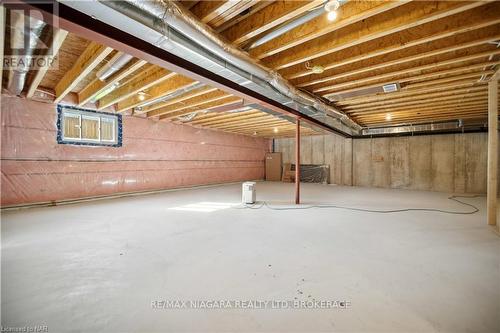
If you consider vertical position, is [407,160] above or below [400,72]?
below

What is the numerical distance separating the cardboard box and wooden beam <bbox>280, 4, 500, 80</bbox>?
7505mm

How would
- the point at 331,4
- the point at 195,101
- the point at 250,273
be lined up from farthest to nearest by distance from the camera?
the point at 195,101, the point at 250,273, the point at 331,4

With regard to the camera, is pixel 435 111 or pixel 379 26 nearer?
pixel 379 26

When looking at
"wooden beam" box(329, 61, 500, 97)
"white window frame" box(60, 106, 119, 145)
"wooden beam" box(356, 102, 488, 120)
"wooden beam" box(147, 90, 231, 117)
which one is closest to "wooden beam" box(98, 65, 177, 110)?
"wooden beam" box(147, 90, 231, 117)

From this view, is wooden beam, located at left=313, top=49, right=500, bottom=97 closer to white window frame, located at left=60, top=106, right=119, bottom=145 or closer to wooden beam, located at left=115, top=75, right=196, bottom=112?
wooden beam, located at left=115, top=75, right=196, bottom=112

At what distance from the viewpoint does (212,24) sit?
2.04m

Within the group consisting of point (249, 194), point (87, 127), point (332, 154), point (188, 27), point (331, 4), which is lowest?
point (249, 194)

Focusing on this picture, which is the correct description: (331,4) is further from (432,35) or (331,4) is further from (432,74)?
(432,74)

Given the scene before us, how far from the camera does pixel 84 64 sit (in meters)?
2.89

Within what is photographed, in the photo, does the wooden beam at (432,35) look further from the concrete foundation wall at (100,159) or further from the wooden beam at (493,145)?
the concrete foundation wall at (100,159)

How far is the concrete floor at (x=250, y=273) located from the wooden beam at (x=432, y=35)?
2187mm

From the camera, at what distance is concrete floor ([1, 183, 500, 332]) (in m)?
1.30

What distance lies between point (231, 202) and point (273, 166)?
569 centimetres

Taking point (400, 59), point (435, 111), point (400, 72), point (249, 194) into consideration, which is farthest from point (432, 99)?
point (249, 194)
